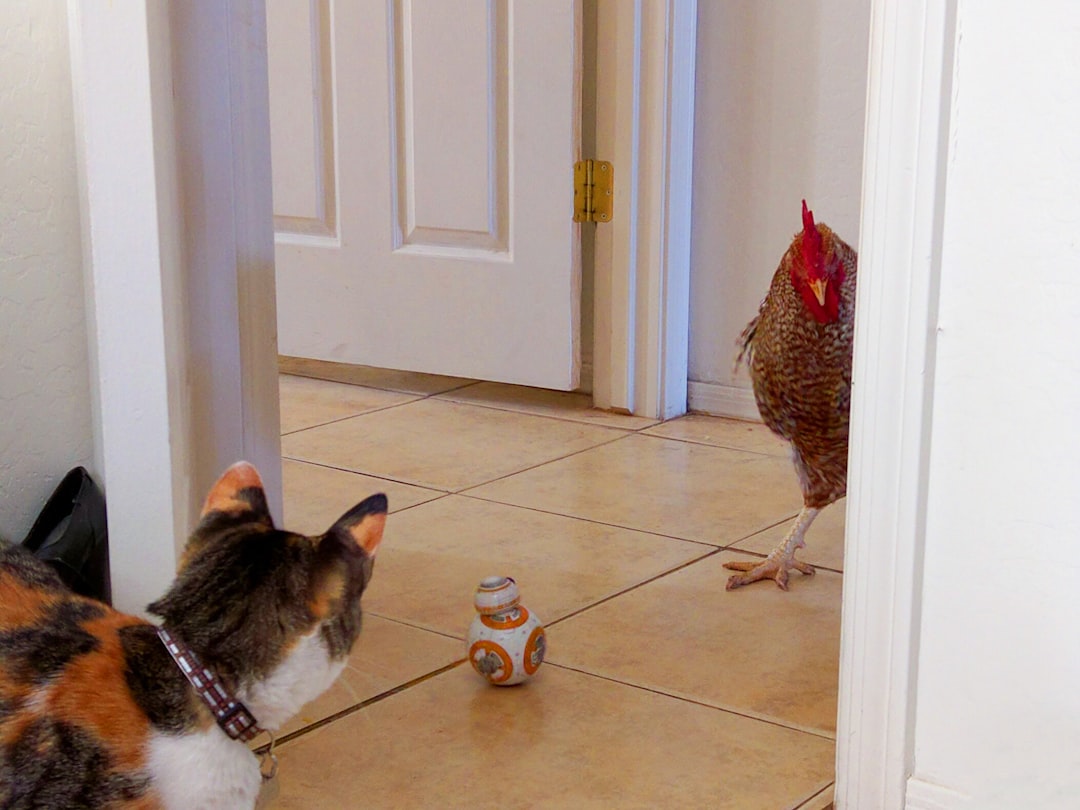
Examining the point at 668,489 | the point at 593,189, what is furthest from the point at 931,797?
the point at 593,189

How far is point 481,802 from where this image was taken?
1.19 metres

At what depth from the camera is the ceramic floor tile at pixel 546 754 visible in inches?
47.3

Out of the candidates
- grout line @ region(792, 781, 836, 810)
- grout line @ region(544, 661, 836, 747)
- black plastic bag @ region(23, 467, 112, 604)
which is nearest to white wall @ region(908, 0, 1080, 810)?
grout line @ region(792, 781, 836, 810)

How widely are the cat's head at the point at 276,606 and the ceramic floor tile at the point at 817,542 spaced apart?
99 cm

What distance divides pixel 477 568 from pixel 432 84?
1250 mm

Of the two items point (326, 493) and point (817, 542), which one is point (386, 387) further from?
point (817, 542)

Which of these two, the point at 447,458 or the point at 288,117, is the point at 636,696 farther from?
the point at 288,117

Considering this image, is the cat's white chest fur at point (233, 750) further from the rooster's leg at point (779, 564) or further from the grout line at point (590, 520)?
the grout line at point (590, 520)

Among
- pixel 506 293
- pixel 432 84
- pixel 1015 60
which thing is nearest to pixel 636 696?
pixel 1015 60

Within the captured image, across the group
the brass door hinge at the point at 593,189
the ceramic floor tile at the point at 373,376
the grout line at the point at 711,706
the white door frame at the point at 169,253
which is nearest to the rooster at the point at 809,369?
the grout line at the point at 711,706

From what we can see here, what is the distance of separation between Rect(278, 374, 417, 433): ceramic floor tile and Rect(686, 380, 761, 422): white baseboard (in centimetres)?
64

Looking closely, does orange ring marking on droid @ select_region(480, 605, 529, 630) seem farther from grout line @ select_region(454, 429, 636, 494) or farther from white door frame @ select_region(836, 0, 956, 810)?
grout line @ select_region(454, 429, 636, 494)

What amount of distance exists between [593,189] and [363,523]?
1686 mm

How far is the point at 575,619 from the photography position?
1622 millimetres
